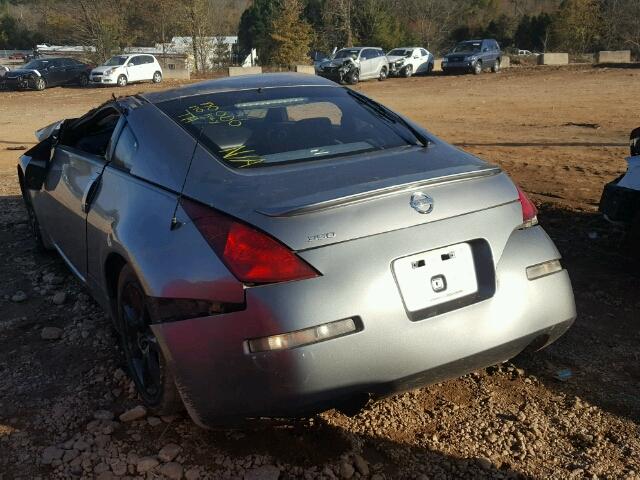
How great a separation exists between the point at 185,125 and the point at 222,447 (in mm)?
1534

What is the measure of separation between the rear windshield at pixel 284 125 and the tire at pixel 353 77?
27130mm

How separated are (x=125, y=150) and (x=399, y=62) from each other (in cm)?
3164

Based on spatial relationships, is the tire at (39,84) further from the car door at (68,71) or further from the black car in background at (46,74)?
the car door at (68,71)

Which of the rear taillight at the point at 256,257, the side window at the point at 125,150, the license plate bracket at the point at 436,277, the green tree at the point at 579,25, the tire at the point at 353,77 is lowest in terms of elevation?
the tire at the point at 353,77

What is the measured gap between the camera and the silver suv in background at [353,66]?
98.0 feet

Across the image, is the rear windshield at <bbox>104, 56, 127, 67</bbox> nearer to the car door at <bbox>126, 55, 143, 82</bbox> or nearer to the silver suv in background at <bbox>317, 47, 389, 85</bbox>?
the car door at <bbox>126, 55, 143, 82</bbox>

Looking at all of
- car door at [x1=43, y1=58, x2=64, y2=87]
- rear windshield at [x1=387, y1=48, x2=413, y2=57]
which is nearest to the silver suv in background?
rear windshield at [x1=387, y1=48, x2=413, y2=57]

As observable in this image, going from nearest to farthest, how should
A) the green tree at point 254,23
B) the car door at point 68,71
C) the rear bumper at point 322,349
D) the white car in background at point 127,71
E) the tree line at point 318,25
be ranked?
the rear bumper at point 322,349 → the white car in background at point 127,71 → the car door at point 68,71 → the tree line at point 318,25 → the green tree at point 254,23

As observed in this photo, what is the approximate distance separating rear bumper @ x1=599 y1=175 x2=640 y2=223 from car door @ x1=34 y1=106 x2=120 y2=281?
11.5ft

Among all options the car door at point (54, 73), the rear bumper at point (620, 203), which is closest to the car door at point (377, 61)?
the car door at point (54, 73)

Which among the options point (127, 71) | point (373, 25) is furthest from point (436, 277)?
point (373, 25)

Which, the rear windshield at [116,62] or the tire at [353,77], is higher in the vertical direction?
the rear windshield at [116,62]

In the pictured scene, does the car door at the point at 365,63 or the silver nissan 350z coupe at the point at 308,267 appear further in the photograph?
the car door at the point at 365,63

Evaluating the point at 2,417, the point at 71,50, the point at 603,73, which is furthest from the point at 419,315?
the point at 71,50
